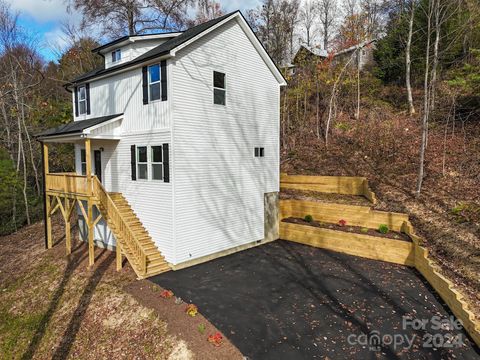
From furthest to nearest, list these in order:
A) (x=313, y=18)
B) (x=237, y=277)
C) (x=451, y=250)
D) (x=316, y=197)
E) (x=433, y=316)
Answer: (x=313, y=18) → (x=316, y=197) → (x=237, y=277) → (x=451, y=250) → (x=433, y=316)

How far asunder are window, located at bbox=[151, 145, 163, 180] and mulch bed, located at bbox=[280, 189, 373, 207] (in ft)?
23.7

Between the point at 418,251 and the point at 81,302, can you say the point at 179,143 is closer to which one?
the point at 81,302

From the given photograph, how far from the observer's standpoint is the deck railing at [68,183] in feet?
36.4

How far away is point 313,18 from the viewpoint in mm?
37531

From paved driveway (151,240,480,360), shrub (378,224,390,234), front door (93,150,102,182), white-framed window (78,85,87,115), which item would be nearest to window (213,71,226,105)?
front door (93,150,102,182)

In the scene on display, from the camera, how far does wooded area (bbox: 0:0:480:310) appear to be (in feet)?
43.2

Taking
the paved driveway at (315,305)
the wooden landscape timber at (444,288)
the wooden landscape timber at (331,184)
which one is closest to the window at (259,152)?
the wooden landscape timber at (331,184)

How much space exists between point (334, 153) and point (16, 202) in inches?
848

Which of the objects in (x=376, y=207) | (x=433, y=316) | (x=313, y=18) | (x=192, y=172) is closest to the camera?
(x=433, y=316)

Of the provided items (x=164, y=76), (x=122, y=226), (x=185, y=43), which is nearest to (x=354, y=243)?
(x=122, y=226)

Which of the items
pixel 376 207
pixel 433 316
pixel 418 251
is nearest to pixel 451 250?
pixel 418 251

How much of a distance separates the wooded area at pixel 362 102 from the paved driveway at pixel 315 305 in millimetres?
2399

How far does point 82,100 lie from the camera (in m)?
14.4

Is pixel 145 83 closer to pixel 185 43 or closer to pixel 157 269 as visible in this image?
pixel 185 43
